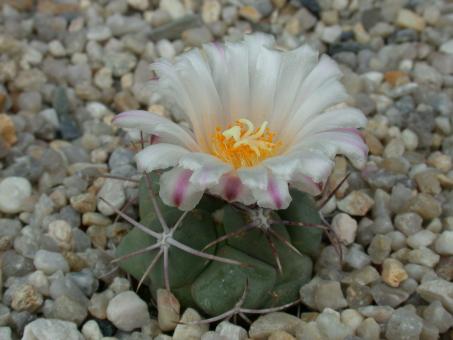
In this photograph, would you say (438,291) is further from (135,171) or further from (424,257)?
(135,171)

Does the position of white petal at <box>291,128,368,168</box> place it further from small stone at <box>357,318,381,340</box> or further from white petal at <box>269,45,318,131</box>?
small stone at <box>357,318,381,340</box>

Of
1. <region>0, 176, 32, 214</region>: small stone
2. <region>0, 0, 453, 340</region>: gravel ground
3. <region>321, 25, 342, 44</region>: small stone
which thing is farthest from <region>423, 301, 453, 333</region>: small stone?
<region>321, 25, 342, 44</region>: small stone

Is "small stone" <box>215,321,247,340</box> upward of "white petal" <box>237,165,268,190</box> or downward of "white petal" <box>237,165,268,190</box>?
downward

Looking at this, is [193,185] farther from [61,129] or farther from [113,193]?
[61,129]

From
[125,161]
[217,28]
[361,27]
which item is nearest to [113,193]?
[125,161]

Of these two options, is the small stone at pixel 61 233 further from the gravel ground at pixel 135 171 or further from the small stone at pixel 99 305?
the small stone at pixel 99 305

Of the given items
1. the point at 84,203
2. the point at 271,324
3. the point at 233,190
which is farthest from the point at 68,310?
the point at 233,190
